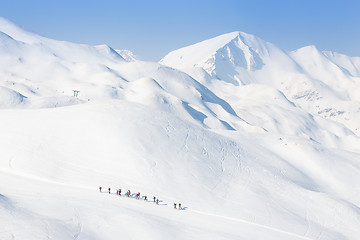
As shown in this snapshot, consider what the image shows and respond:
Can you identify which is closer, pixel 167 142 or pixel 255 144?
pixel 167 142

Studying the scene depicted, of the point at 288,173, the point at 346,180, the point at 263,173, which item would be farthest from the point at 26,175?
the point at 346,180

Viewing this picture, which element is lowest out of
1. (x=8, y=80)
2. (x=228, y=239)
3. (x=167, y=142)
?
(x=228, y=239)

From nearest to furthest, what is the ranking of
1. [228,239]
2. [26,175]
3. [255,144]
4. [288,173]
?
[228,239] → [26,175] → [288,173] → [255,144]

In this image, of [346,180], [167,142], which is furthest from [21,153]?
[346,180]

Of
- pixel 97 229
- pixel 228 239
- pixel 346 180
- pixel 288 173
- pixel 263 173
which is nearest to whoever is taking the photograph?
pixel 97 229

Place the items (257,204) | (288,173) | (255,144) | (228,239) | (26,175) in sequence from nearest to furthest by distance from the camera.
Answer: (228,239) → (26,175) → (257,204) → (288,173) → (255,144)

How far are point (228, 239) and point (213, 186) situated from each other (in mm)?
15997

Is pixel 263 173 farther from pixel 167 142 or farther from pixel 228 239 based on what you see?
pixel 228 239

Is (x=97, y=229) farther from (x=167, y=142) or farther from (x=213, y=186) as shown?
(x=167, y=142)

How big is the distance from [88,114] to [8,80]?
10666 centimetres

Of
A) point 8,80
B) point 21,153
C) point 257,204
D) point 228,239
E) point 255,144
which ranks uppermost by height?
point 8,80

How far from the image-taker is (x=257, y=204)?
46.2 meters

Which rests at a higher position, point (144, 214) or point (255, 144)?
point (255, 144)

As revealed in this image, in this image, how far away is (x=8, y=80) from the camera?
497 feet
